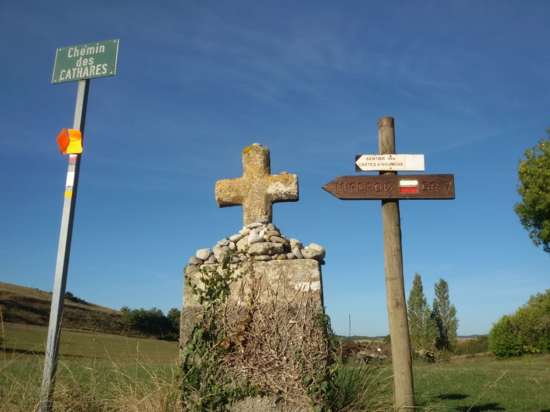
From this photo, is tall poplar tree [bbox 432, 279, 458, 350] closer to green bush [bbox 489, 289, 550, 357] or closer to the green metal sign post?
green bush [bbox 489, 289, 550, 357]

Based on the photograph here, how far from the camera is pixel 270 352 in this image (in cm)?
453

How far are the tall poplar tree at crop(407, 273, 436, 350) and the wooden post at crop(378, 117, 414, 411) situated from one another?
26.5 metres

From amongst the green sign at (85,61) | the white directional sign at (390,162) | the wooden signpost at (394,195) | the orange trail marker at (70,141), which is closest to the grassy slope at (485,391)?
the wooden signpost at (394,195)

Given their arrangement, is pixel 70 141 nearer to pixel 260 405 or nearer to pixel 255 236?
pixel 255 236

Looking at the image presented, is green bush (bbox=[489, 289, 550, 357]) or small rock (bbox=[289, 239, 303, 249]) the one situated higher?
small rock (bbox=[289, 239, 303, 249])

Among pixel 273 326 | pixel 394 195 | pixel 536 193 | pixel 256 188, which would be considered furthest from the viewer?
pixel 536 193

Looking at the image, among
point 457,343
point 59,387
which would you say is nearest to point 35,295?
point 457,343

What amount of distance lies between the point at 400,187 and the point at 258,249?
178cm

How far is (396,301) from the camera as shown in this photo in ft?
16.8

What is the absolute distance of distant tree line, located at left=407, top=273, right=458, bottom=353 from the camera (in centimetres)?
3027

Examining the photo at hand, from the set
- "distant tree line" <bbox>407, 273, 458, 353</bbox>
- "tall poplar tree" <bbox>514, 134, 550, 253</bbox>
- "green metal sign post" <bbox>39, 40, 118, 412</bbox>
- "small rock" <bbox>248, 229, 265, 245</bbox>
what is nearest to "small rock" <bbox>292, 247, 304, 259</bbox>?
"small rock" <bbox>248, 229, 265, 245</bbox>

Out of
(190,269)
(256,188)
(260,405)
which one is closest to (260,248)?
(190,269)

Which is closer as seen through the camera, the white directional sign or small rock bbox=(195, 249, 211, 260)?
small rock bbox=(195, 249, 211, 260)

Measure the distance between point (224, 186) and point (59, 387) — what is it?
2.85 m
